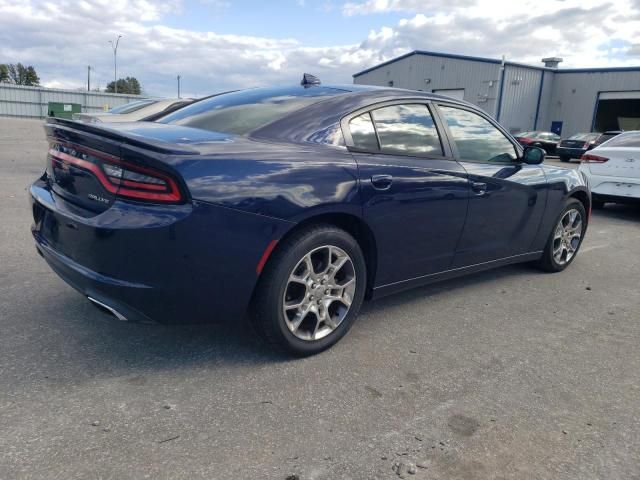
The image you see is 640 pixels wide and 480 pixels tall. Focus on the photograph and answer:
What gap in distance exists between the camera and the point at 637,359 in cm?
323

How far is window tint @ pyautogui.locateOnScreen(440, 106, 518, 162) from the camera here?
382 centimetres

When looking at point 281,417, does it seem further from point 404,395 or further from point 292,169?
point 292,169

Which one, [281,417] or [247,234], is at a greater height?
[247,234]

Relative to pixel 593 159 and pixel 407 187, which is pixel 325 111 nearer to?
pixel 407 187

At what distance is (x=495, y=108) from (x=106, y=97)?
Result: 31050mm

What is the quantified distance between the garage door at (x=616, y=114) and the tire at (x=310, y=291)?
36.2 m

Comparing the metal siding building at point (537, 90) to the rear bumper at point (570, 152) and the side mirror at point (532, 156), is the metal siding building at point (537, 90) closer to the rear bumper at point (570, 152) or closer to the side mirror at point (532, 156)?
the rear bumper at point (570, 152)

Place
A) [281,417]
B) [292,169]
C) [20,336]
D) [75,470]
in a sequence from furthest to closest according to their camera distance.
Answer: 1. [20,336]
2. [292,169]
3. [281,417]
4. [75,470]

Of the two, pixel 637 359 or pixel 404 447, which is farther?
pixel 637 359

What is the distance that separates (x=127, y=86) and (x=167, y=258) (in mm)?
112011

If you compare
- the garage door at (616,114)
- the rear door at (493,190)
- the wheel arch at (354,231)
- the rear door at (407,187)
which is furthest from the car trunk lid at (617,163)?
the garage door at (616,114)

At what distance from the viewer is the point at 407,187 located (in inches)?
128

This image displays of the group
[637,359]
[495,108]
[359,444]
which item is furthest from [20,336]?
[495,108]

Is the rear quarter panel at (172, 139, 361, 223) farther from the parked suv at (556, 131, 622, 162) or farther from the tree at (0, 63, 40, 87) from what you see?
the tree at (0, 63, 40, 87)
